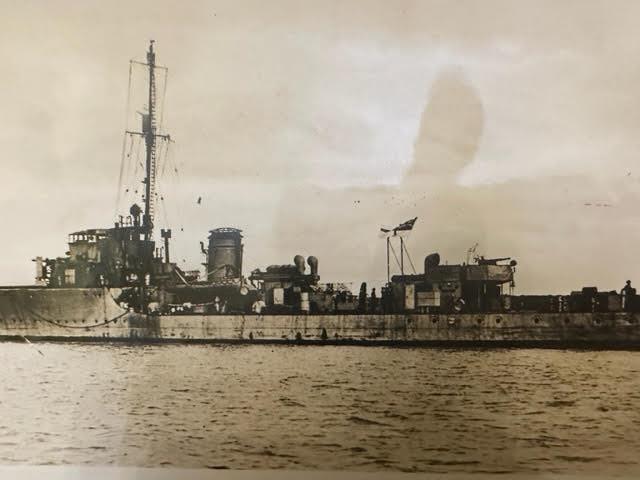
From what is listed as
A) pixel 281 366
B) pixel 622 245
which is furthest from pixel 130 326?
pixel 622 245

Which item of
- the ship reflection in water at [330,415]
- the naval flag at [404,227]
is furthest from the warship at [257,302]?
the ship reflection in water at [330,415]

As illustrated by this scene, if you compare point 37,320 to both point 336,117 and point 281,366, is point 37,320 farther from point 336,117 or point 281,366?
point 336,117

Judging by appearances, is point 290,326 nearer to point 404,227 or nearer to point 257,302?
point 257,302

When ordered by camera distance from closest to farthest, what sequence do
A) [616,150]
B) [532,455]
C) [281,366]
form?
[532,455], [616,150], [281,366]

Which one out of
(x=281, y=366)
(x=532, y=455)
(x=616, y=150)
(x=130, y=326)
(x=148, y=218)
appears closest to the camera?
(x=532, y=455)

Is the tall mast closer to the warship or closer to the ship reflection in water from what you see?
the warship

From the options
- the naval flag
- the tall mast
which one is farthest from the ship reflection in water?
the tall mast
